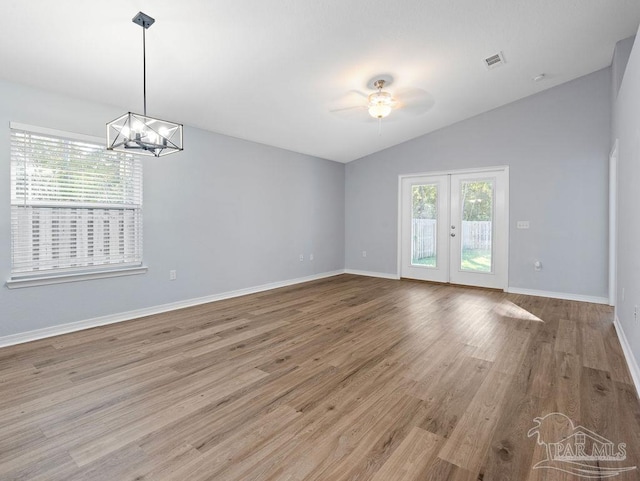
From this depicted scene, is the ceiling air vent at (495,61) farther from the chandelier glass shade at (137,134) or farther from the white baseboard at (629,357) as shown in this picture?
the chandelier glass shade at (137,134)

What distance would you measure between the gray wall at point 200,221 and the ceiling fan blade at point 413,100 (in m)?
2.12

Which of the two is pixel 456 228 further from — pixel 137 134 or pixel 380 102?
pixel 137 134

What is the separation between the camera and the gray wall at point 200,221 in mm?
3203

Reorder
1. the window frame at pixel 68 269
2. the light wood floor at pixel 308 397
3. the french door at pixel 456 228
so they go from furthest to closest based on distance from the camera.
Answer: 1. the french door at pixel 456 228
2. the window frame at pixel 68 269
3. the light wood floor at pixel 308 397

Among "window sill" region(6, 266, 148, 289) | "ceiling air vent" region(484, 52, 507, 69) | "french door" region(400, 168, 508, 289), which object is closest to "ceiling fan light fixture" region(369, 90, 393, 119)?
"ceiling air vent" region(484, 52, 507, 69)

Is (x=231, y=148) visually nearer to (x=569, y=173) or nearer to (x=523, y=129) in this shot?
(x=523, y=129)

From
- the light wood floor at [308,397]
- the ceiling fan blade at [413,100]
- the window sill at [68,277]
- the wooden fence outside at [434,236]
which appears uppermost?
the ceiling fan blade at [413,100]

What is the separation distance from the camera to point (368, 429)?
1817mm

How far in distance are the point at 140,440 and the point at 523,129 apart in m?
6.04

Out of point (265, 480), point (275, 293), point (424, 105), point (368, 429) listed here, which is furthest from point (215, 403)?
point (424, 105)

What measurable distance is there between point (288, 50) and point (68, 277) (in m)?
3.15

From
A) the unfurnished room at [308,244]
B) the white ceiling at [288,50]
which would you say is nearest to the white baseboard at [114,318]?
the unfurnished room at [308,244]

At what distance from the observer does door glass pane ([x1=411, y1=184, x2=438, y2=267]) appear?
619 centimetres

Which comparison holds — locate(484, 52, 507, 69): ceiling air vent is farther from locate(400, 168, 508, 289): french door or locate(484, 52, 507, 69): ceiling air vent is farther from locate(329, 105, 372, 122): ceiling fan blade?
locate(400, 168, 508, 289): french door
